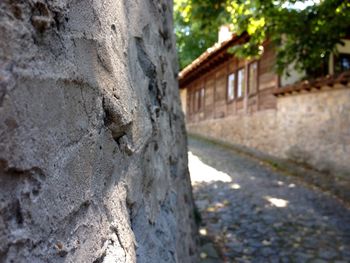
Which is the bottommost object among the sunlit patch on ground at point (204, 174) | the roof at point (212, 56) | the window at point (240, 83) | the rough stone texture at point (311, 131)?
the sunlit patch on ground at point (204, 174)

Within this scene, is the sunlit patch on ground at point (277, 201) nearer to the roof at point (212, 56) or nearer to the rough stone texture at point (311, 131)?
the rough stone texture at point (311, 131)

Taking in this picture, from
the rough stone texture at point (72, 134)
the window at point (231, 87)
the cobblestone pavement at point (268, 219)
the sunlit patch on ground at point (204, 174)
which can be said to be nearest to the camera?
the rough stone texture at point (72, 134)

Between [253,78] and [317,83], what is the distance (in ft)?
14.9

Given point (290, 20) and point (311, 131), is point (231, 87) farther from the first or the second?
point (290, 20)

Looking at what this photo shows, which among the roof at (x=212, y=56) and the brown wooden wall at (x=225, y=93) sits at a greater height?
the roof at (x=212, y=56)

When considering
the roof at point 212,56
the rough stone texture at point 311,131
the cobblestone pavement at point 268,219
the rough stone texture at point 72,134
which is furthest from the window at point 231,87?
the rough stone texture at point 72,134

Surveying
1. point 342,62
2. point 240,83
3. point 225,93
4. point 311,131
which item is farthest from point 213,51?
point 311,131

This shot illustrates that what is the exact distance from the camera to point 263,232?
502 cm

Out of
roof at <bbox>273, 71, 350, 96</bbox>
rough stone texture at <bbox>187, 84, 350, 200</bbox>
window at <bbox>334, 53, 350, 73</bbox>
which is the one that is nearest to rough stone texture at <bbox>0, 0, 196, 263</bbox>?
rough stone texture at <bbox>187, 84, 350, 200</bbox>

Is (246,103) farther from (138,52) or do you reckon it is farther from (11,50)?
(11,50)

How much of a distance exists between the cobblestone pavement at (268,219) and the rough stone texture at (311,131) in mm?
1042

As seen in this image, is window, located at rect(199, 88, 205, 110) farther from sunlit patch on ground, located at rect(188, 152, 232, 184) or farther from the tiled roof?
sunlit patch on ground, located at rect(188, 152, 232, 184)

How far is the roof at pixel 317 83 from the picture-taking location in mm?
8242

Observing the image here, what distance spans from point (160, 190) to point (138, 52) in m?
0.69
